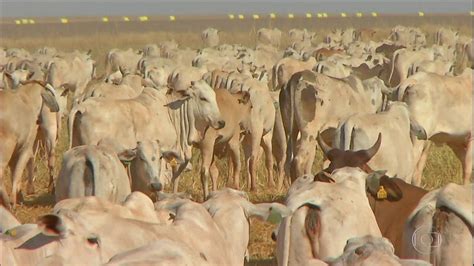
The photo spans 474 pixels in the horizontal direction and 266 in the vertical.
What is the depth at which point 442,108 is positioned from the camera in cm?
1532

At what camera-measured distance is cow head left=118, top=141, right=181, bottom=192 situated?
38.5 feet

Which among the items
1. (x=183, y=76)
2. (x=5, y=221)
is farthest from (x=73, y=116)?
(x=183, y=76)

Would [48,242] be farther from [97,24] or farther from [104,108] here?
[97,24]

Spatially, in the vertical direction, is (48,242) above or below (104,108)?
above

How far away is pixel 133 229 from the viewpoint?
7711mm

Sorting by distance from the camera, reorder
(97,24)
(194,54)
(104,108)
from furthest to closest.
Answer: (97,24), (194,54), (104,108)

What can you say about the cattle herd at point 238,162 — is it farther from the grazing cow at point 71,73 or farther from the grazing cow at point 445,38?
the grazing cow at point 445,38

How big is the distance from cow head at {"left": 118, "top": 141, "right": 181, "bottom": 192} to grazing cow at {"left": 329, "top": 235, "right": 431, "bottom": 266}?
5.23 meters

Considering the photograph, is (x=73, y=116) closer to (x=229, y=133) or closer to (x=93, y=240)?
(x=229, y=133)

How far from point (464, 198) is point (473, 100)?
26.2 ft

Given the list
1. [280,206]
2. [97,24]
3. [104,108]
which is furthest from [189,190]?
[97,24]

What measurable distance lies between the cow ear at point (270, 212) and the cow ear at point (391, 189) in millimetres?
1594

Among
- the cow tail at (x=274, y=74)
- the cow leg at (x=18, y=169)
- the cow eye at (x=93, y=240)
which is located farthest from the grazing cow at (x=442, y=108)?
the cow eye at (x=93, y=240)

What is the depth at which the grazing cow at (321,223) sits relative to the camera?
26.5 feet
